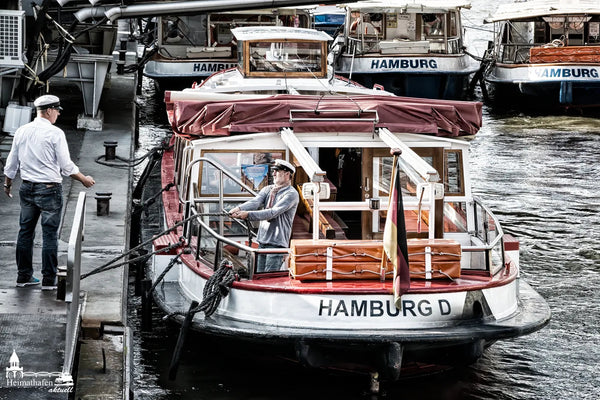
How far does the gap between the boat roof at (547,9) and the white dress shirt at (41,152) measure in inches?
854

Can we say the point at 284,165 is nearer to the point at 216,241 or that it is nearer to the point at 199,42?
the point at 216,241

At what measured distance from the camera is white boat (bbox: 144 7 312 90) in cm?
2577

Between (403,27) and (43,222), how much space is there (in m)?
20.8

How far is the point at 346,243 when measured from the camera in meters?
9.71

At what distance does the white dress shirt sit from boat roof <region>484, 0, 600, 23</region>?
21694 mm

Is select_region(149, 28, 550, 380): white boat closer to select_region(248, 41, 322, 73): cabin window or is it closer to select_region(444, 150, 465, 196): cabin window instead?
select_region(444, 150, 465, 196): cabin window

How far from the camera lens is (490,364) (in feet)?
37.3

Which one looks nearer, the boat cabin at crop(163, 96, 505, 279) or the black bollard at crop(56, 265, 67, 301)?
the black bollard at crop(56, 265, 67, 301)

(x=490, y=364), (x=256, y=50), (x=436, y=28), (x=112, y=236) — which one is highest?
(x=436, y=28)

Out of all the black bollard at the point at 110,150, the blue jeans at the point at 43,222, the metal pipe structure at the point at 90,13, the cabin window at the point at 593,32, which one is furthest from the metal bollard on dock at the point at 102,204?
the cabin window at the point at 593,32

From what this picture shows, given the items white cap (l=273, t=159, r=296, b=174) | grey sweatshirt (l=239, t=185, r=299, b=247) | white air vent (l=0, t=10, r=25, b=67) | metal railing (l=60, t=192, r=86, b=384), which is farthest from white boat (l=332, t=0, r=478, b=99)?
metal railing (l=60, t=192, r=86, b=384)

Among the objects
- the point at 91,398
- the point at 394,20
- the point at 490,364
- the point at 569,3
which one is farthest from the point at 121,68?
the point at 91,398

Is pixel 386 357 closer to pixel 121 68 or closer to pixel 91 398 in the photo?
pixel 91 398

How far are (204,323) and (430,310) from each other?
6.55 ft
